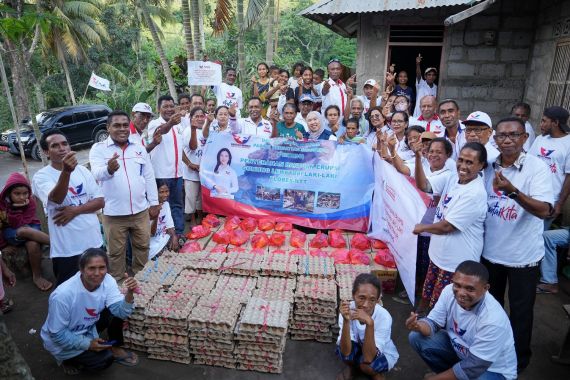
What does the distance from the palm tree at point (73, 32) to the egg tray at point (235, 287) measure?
18706 millimetres

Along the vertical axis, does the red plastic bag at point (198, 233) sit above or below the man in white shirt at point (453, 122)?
below

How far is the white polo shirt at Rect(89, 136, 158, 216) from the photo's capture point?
13.7ft

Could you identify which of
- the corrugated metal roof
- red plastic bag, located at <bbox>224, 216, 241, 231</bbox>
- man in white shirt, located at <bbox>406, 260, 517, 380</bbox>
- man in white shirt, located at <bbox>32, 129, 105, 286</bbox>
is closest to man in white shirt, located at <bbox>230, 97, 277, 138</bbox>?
red plastic bag, located at <bbox>224, 216, 241, 231</bbox>

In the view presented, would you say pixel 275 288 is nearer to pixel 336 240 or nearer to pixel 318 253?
pixel 318 253

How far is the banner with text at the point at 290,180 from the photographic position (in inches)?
223

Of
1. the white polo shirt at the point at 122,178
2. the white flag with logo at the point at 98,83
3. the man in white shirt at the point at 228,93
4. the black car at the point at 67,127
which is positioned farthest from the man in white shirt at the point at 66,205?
the black car at the point at 67,127

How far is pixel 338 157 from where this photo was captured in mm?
5680

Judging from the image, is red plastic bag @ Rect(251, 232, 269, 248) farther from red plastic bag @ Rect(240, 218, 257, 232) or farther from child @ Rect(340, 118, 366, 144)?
child @ Rect(340, 118, 366, 144)

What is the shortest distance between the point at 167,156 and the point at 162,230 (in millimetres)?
1037

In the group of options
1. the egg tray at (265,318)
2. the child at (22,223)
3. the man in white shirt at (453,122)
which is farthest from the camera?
the child at (22,223)

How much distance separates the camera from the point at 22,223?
16.4 ft

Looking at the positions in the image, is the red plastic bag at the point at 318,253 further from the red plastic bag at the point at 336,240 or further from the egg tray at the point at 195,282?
the egg tray at the point at 195,282

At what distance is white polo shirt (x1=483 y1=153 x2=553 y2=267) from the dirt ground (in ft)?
3.75

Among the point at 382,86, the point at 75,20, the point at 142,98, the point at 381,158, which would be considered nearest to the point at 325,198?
the point at 381,158
